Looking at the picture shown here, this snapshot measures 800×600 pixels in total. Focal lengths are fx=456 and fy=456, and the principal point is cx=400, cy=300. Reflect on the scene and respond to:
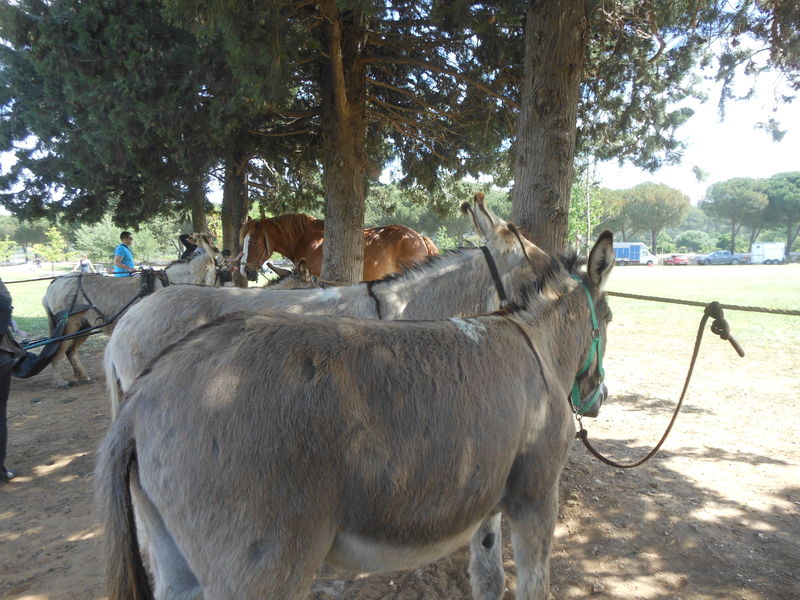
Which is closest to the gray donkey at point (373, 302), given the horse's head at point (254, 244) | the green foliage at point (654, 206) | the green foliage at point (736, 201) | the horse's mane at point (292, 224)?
the horse's head at point (254, 244)

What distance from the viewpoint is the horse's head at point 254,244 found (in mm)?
10297

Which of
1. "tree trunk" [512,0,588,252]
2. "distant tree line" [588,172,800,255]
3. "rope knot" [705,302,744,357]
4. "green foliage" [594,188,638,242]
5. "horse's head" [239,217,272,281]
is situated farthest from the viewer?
"distant tree line" [588,172,800,255]

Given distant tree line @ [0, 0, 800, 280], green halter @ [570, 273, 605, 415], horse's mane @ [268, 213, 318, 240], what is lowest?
green halter @ [570, 273, 605, 415]

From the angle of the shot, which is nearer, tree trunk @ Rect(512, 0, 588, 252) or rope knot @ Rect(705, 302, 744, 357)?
rope knot @ Rect(705, 302, 744, 357)

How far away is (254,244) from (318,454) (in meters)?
9.53

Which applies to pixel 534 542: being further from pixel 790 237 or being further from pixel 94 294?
pixel 790 237

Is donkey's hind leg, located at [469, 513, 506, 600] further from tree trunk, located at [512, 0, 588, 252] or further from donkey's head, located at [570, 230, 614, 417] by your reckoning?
tree trunk, located at [512, 0, 588, 252]

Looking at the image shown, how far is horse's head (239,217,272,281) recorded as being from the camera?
1030 cm

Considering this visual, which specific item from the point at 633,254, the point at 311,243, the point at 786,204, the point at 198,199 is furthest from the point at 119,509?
the point at 786,204

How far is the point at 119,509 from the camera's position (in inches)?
59.3

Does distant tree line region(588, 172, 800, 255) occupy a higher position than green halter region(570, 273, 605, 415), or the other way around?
distant tree line region(588, 172, 800, 255)

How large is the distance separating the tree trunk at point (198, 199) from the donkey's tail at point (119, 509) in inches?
380

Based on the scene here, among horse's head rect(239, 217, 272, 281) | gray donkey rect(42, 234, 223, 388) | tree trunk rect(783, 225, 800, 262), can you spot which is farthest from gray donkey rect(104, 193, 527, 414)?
tree trunk rect(783, 225, 800, 262)

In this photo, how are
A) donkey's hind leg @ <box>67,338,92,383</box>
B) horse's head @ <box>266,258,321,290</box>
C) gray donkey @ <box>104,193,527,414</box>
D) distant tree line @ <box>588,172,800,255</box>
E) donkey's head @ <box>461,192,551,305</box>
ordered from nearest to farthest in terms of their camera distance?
donkey's head @ <box>461,192,551,305</box> < gray donkey @ <box>104,193,527,414</box> < horse's head @ <box>266,258,321,290</box> < donkey's hind leg @ <box>67,338,92,383</box> < distant tree line @ <box>588,172,800,255</box>
